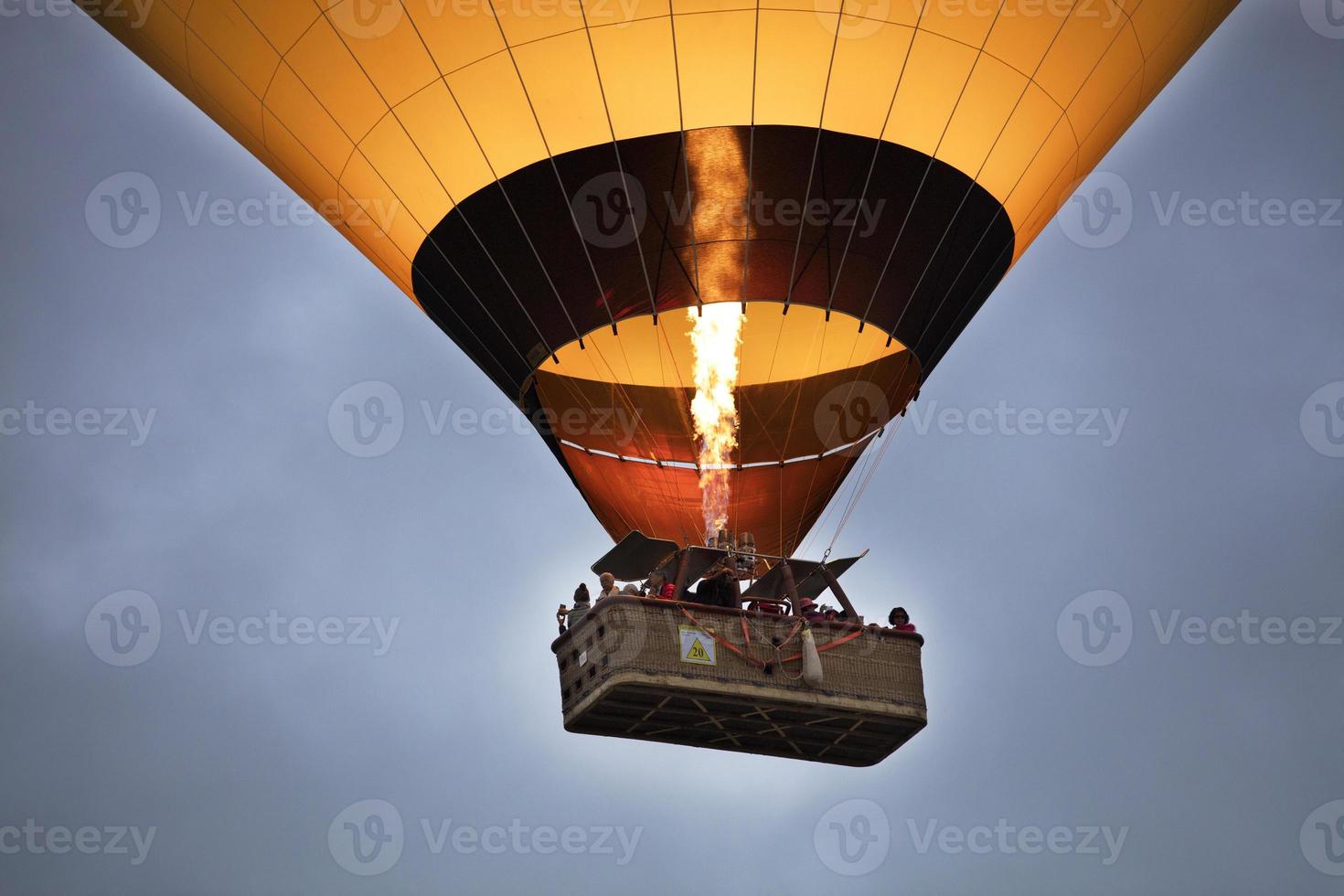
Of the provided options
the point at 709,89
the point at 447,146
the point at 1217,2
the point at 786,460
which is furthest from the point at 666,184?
the point at 1217,2

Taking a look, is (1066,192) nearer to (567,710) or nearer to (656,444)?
(656,444)

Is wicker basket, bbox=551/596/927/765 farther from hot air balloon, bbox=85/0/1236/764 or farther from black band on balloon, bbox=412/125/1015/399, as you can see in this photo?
black band on balloon, bbox=412/125/1015/399

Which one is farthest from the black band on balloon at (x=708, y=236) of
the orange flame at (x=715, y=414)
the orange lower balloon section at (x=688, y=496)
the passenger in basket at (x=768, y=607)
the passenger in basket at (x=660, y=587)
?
the passenger in basket at (x=768, y=607)

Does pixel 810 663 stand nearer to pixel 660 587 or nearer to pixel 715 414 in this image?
pixel 660 587

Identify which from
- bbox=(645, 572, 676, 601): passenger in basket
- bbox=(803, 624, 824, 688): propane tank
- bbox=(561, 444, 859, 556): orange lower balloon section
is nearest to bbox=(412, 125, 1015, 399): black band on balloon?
bbox=(561, 444, 859, 556): orange lower balloon section

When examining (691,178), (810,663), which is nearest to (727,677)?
(810,663)

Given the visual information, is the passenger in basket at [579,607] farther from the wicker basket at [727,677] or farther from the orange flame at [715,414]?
the orange flame at [715,414]
